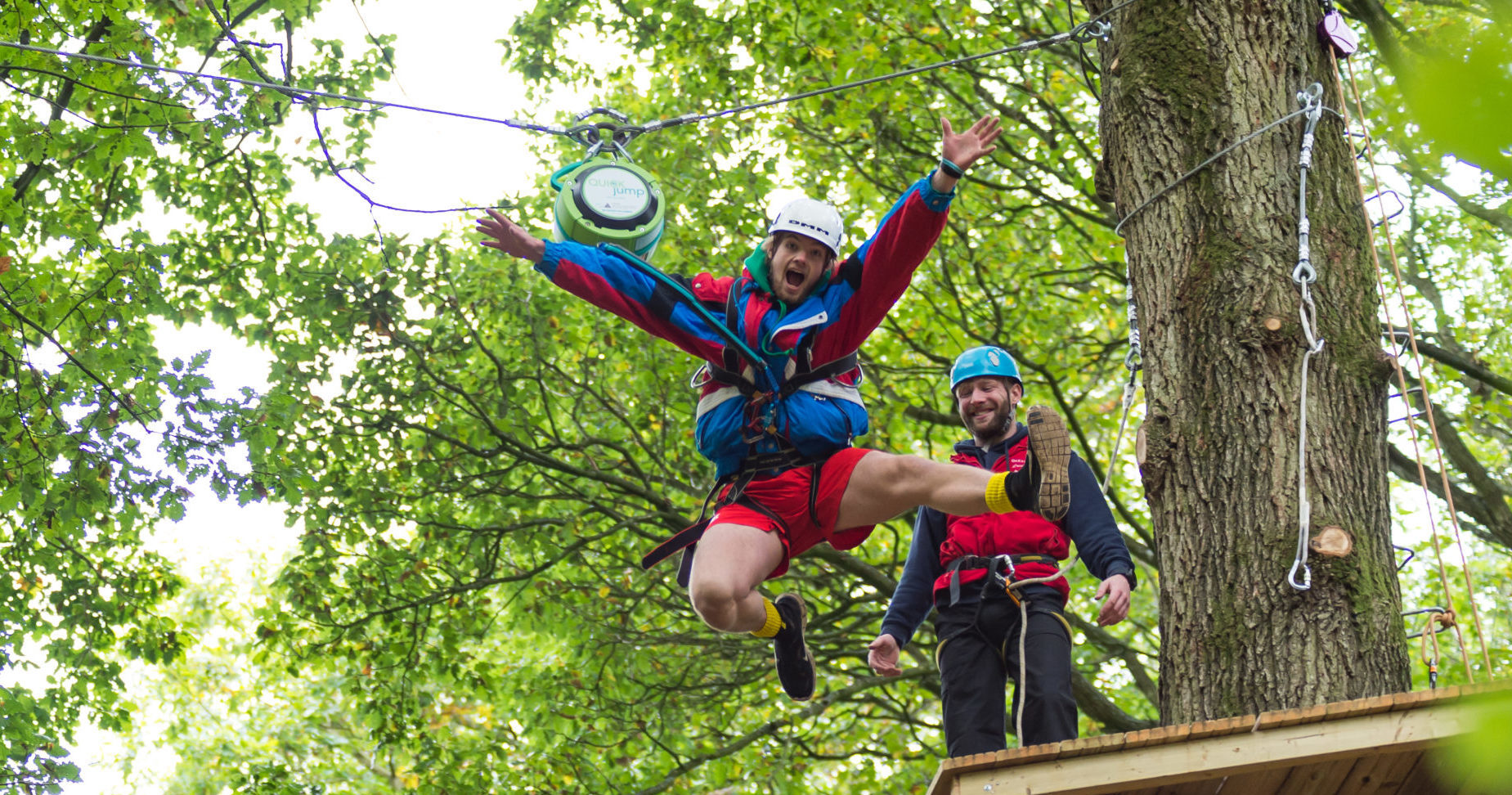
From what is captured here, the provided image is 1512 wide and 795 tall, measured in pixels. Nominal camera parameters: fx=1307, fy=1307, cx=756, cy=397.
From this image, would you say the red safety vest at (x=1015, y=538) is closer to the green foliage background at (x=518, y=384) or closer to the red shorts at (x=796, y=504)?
the red shorts at (x=796, y=504)

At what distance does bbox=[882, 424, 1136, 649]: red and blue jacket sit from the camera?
3508mm

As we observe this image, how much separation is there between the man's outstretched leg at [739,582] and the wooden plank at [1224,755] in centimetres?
117

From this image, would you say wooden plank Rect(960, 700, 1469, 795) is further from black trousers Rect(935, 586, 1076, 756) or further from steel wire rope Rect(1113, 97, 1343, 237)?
steel wire rope Rect(1113, 97, 1343, 237)

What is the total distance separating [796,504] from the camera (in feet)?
11.8

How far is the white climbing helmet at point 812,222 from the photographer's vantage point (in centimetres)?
362

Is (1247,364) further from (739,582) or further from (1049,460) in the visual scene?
(739,582)

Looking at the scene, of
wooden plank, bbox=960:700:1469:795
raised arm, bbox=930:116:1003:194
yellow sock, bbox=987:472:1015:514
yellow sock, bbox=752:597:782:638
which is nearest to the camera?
wooden plank, bbox=960:700:1469:795

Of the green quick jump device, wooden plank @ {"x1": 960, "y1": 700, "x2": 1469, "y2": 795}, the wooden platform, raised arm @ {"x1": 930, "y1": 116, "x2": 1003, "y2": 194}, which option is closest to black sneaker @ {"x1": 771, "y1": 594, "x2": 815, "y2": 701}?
the green quick jump device

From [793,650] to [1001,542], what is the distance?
70cm

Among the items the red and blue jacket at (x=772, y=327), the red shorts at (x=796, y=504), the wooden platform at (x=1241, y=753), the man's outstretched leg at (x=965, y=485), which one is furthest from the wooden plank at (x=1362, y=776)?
the red and blue jacket at (x=772, y=327)

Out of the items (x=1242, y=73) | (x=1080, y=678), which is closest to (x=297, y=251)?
(x=1080, y=678)

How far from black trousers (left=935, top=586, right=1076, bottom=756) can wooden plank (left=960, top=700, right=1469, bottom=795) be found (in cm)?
112

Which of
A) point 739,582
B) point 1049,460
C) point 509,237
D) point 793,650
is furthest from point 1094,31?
point 793,650

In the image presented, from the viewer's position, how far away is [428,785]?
7.46 m
